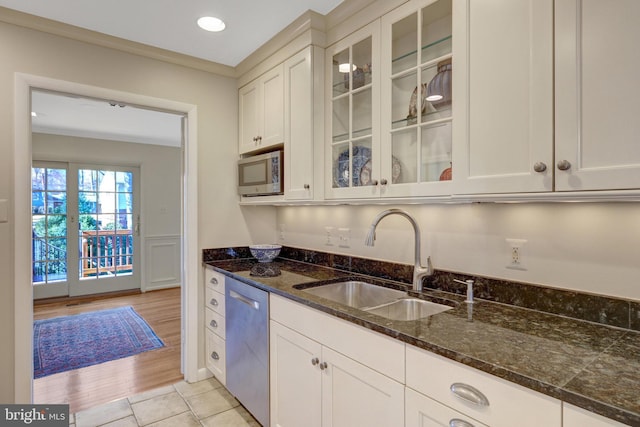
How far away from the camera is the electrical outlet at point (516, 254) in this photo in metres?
1.44

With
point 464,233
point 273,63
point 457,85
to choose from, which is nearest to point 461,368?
point 464,233

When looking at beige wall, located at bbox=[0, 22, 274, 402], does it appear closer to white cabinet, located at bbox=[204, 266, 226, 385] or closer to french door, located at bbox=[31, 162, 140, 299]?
white cabinet, located at bbox=[204, 266, 226, 385]

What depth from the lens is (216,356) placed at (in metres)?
2.50

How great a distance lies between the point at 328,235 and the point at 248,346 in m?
0.91

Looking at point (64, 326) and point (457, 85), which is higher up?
point (457, 85)

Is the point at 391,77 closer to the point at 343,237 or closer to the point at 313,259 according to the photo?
the point at 343,237

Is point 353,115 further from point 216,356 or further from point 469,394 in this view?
point 216,356

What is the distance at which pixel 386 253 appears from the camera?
6.68 ft

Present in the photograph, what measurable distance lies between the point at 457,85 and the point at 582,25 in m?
0.41

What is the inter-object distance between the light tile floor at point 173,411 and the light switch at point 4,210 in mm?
1289

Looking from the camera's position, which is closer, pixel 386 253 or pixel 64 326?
pixel 386 253

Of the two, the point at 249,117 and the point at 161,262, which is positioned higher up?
the point at 249,117

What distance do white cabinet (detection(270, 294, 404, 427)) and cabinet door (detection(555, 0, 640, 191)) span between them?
804mm

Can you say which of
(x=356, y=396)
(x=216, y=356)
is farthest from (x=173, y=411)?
(x=356, y=396)
